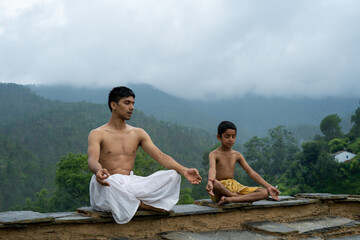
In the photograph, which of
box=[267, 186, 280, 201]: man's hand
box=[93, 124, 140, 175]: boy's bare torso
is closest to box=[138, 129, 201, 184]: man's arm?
box=[93, 124, 140, 175]: boy's bare torso

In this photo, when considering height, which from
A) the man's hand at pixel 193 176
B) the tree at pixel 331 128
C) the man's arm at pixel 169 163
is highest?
the tree at pixel 331 128

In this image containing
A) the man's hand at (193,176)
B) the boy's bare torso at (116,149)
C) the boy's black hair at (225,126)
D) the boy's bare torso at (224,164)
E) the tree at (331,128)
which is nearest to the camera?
the man's hand at (193,176)

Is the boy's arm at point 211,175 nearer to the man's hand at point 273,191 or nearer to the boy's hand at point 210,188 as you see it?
the boy's hand at point 210,188

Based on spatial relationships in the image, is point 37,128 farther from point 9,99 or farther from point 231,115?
point 231,115

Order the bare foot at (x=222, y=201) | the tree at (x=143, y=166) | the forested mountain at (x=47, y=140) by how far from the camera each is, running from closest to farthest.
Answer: the bare foot at (x=222, y=201) < the tree at (x=143, y=166) < the forested mountain at (x=47, y=140)

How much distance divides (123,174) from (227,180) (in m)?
1.25

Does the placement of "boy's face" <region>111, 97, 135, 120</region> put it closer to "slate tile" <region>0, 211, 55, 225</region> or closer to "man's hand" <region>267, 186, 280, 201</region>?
"slate tile" <region>0, 211, 55, 225</region>

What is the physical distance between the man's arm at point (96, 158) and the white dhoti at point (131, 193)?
0.56ft

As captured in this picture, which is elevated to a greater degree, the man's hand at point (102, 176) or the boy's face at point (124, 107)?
the boy's face at point (124, 107)

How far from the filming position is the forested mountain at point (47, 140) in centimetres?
3922

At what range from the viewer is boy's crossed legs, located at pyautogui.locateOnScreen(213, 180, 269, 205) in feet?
12.5


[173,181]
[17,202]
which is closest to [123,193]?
[173,181]

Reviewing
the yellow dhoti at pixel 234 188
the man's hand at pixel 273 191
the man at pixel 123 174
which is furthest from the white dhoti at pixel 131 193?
the man's hand at pixel 273 191

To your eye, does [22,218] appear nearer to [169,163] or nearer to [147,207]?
[147,207]
